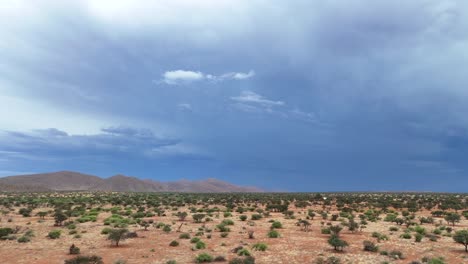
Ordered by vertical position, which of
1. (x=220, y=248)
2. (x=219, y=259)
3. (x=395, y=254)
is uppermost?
(x=395, y=254)

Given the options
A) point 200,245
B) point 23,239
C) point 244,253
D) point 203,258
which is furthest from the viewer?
point 23,239

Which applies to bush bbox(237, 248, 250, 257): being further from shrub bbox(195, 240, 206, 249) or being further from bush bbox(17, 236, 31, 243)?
bush bbox(17, 236, 31, 243)

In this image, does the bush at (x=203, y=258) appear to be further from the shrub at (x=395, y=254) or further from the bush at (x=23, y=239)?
the bush at (x=23, y=239)

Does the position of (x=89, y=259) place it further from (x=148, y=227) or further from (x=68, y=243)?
(x=148, y=227)

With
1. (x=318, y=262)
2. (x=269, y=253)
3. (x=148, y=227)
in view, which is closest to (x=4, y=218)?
(x=148, y=227)

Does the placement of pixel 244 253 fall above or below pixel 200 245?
below

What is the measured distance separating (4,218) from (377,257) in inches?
1650

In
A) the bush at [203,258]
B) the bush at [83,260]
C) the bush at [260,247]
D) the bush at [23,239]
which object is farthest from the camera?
A: the bush at [23,239]

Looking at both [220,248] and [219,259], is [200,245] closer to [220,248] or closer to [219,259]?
[220,248]

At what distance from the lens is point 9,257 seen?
22375 mm

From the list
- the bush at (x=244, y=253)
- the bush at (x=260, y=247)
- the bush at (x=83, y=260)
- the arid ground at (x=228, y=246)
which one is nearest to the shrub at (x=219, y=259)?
the arid ground at (x=228, y=246)

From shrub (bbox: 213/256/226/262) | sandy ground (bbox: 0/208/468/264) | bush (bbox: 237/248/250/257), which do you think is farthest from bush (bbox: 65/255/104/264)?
bush (bbox: 237/248/250/257)

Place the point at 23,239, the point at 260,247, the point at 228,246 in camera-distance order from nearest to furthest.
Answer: the point at 260,247, the point at 228,246, the point at 23,239

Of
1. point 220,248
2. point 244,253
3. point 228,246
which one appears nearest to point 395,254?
point 244,253
